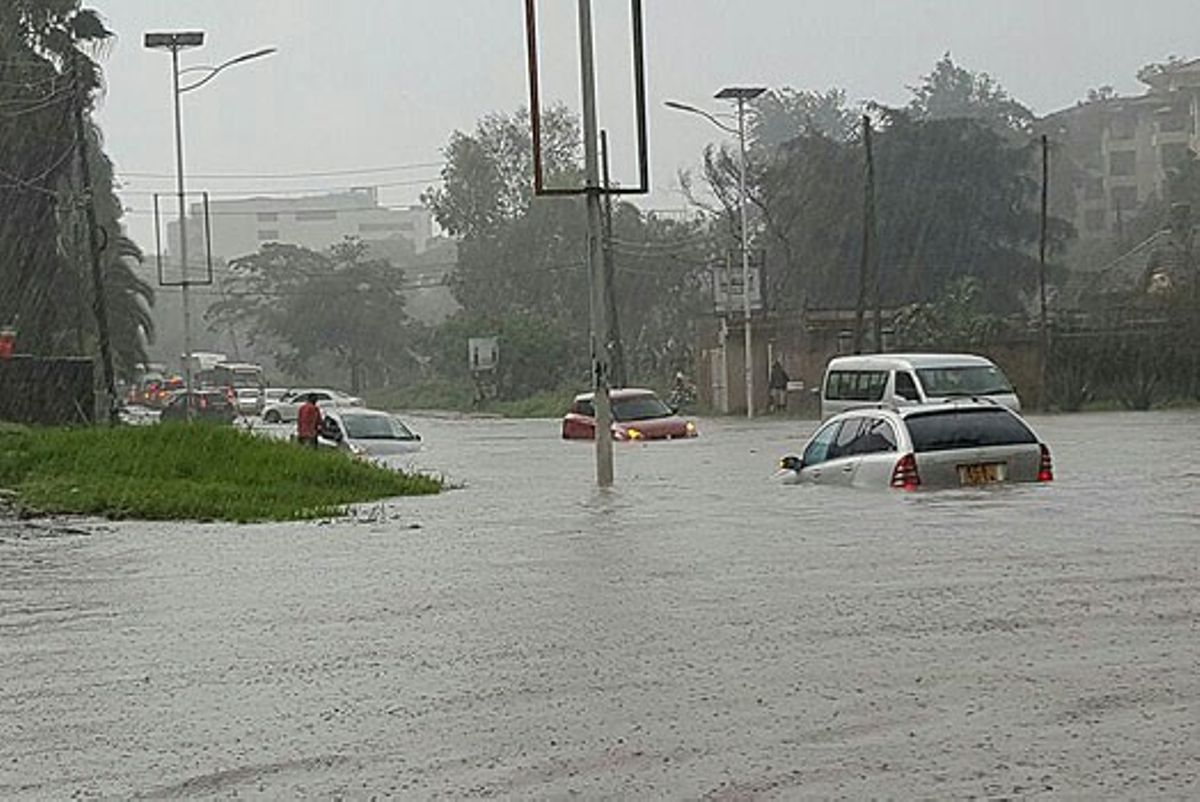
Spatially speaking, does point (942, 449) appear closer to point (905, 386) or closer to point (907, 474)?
point (907, 474)

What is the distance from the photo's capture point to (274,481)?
26.0m

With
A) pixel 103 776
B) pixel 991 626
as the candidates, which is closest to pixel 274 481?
pixel 991 626

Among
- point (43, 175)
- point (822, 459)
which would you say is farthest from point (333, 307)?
point (822, 459)

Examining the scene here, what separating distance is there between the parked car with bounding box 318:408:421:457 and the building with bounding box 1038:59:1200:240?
77.0 m

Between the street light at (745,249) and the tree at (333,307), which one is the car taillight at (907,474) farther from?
the tree at (333,307)

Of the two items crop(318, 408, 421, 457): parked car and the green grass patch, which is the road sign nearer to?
crop(318, 408, 421, 457): parked car

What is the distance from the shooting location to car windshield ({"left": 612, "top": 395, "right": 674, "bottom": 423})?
42.5 m

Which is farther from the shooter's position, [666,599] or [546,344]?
[546,344]

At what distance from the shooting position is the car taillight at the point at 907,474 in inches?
784

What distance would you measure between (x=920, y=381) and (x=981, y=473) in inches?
489

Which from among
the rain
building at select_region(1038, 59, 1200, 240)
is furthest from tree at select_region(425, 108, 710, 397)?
building at select_region(1038, 59, 1200, 240)

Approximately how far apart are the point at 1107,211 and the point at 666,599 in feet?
379

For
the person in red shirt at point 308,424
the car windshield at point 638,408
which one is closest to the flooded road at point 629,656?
the person in red shirt at point 308,424

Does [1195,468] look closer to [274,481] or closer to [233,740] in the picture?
[274,481]
